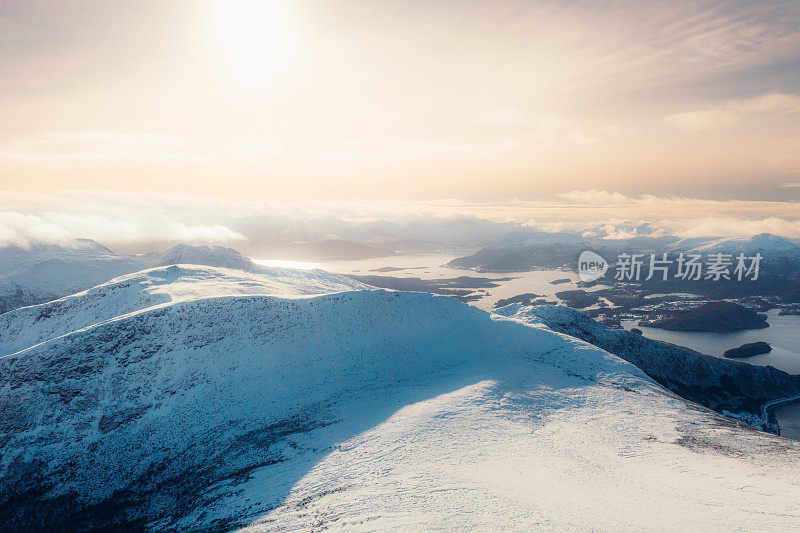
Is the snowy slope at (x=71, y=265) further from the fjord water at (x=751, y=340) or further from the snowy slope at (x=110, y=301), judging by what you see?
the fjord water at (x=751, y=340)

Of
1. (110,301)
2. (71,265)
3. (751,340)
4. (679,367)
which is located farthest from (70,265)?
(751,340)

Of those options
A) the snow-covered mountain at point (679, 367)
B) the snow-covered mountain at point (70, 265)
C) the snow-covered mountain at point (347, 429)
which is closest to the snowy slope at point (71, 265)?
the snow-covered mountain at point (70, 265)

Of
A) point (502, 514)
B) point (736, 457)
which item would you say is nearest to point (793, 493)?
point (736, 457)

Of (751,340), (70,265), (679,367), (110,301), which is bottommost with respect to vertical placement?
(751,340)

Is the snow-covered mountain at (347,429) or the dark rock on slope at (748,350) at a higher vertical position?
the snow-covered mountain at (347,429)

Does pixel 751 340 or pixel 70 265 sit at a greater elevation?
pixel 70 265

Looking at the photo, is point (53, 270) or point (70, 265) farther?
point (70, 265)

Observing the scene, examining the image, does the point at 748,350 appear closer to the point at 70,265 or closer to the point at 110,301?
the point at 110,301

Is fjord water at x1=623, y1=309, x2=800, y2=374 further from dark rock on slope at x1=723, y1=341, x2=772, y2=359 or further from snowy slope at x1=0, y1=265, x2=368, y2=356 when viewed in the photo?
snowy slope at x1=0, y1=265, x2=368, y2=356

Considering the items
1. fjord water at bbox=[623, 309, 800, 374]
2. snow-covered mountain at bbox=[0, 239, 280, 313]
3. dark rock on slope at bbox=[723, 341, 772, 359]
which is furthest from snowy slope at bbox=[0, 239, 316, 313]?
dark rock on slope at bbox=[723, 341, 772, 359]

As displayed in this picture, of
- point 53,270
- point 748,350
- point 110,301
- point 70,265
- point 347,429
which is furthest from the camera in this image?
point 70,265
